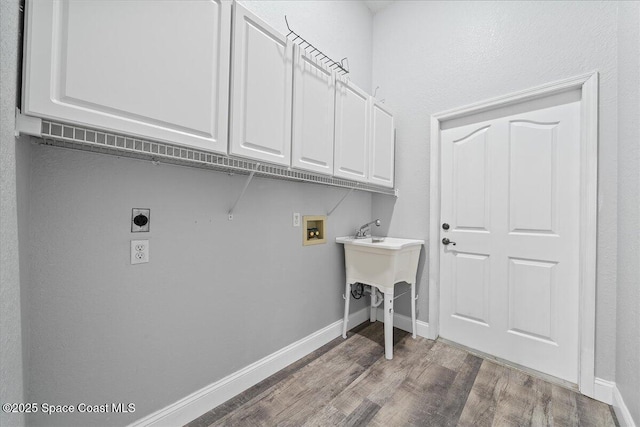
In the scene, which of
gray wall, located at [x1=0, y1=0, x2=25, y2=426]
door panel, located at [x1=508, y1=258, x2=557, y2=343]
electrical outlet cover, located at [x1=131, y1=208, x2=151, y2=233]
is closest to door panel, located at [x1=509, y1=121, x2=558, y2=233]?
door panel, located at [x1=508, y1=258, x2=557, y2=343]

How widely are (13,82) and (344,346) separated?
233cm

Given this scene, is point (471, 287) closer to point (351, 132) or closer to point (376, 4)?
A: point (351, 132)

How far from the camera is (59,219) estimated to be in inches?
40.1

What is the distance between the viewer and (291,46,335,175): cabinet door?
5.03ft

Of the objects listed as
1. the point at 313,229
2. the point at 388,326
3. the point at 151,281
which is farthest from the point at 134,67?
the point at 388,326

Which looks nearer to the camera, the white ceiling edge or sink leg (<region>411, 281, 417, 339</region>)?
sink leg (<region>411, 281, 417, 339</region>)

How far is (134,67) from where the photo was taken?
36.8 inches

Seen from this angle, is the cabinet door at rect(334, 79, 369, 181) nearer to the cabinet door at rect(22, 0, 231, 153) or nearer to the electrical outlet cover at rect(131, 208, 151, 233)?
the cabinet door at rect(22, 0, 231, 153)

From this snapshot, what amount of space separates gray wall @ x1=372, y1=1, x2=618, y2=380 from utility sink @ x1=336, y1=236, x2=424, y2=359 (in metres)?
0.25

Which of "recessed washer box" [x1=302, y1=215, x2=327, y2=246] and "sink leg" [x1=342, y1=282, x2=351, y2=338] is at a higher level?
"recessed washer box" [x1=302, y1=215, x2=327, y2=246]

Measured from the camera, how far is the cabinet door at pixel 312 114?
5.03 feet

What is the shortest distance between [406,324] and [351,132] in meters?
1.86

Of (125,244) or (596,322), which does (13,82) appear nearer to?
(125,244)

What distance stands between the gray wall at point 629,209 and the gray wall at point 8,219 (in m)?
2.47
